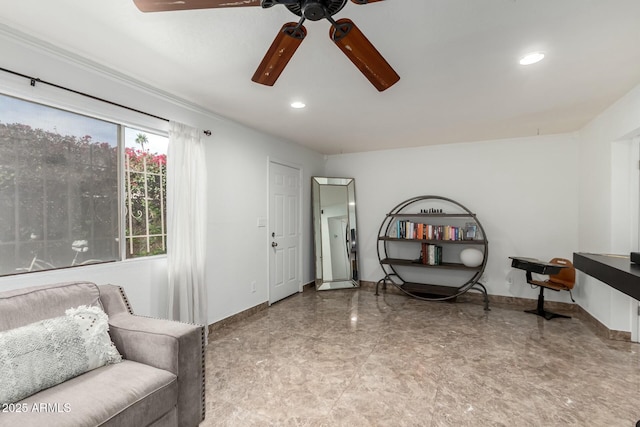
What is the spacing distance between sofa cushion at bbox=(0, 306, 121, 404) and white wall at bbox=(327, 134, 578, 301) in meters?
4.13

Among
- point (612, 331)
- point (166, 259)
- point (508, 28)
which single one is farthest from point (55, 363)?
point (612, 331)

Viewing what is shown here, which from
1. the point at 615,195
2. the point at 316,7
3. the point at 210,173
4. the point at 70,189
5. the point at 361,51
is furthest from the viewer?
the point at 210,173

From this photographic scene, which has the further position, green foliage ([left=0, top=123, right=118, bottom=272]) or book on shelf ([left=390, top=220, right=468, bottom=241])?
book on shelf ([left=390, top=220, right=468, bottom=241])

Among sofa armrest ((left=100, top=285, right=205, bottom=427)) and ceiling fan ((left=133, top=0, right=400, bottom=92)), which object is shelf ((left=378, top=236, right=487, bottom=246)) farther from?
sofa armrest ((left=100, top=285, right=205, bottom=427))

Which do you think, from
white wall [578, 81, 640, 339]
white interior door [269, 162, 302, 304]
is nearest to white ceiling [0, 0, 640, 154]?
white wall [578, 81, 640, 339]

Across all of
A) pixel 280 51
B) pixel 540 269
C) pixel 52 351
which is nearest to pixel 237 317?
pixel 52 351

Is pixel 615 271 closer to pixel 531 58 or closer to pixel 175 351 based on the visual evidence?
pixel 531 58

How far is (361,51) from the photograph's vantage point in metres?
1.40

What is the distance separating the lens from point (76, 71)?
2.13 meters

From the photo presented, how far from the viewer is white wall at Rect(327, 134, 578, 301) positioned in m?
4.03

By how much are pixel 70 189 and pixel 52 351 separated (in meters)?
1.23

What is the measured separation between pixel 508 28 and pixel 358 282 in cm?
410

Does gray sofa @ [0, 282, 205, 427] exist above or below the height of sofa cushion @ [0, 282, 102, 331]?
below

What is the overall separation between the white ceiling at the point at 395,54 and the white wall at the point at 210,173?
138 mm
